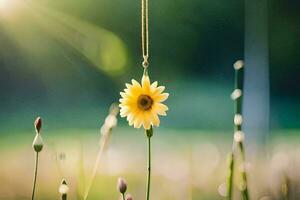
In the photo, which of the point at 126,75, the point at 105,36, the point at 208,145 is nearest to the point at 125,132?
the point at 208,145

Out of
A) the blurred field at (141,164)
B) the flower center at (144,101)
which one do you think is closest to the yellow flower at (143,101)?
the flower center at (144,101)

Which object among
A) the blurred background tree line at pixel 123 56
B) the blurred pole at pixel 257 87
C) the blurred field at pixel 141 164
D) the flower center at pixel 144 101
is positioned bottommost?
the flower center at pixel 144 101

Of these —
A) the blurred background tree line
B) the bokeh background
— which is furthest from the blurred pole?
the blurred background tree line

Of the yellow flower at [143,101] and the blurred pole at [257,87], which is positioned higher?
the blurred pole at [257,87]

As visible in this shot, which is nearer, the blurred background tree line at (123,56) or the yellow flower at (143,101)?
the yellow flower at (143,101)

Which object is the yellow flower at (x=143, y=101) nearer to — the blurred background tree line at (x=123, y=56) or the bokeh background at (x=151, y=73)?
the bokeh background at (x=151, y=73)

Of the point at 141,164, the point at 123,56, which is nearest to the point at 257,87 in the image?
the point at 141,164

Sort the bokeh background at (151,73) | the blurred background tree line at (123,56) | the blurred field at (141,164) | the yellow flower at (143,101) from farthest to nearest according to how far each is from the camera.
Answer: the blurred background tree line at (123,56) < the bokeh background at (151,73) < the blurred field at (141,164) < the yellow flower at (143,101)

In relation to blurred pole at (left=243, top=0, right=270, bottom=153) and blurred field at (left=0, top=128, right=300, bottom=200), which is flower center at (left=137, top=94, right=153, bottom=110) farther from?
blurred pole at (left=243, top=0, right=270, bottom=153)
